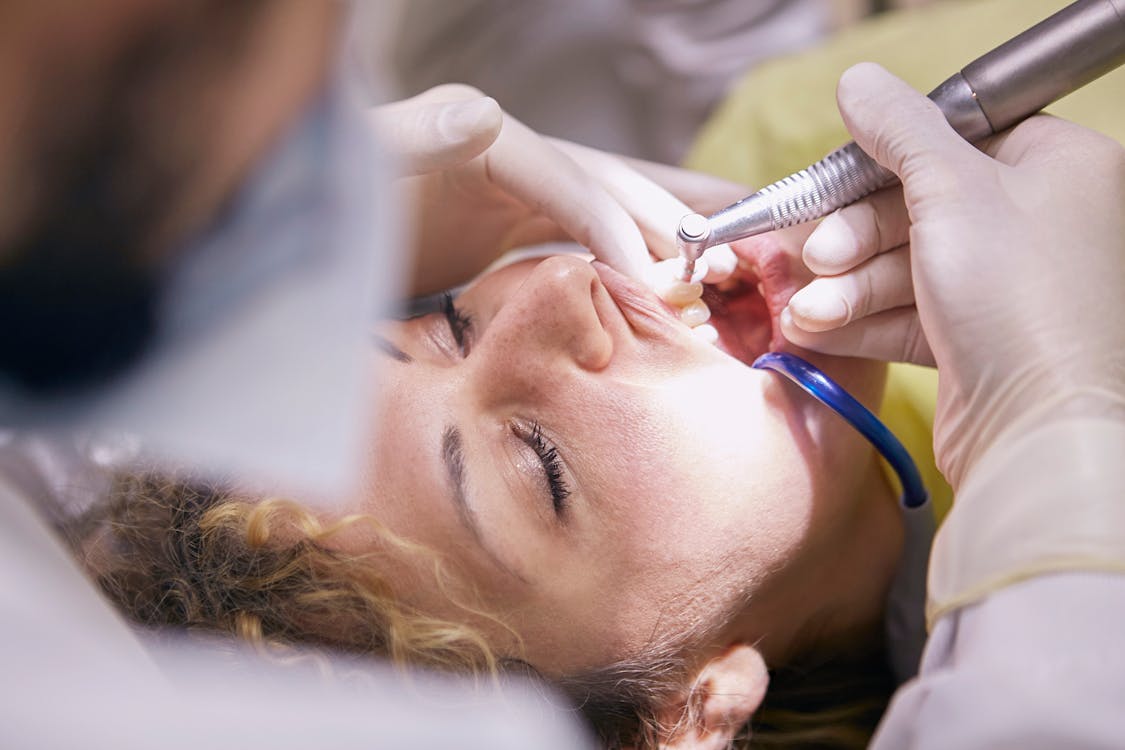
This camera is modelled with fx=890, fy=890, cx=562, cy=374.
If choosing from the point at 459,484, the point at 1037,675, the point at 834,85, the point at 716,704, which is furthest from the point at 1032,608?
the point at 834,85

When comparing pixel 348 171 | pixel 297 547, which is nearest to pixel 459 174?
pixel 348 171

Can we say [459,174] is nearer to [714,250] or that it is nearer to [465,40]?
[714,250]

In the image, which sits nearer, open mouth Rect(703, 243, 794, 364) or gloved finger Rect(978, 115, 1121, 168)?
gloved finger Rect(978, 115, 1121, 168)

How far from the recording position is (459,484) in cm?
89

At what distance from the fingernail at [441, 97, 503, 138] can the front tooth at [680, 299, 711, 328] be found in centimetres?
29

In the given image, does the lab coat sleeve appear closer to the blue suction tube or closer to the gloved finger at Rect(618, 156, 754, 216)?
the blue suction tube

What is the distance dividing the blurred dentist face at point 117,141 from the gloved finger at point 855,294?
632 millimetres

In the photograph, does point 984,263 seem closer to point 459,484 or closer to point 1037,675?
point 1037,675

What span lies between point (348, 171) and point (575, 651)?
0.63 metres

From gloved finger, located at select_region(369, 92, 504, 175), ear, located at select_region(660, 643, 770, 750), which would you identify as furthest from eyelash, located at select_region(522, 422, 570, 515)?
gloved finger, located at select_region(369, 92, 504, 175)

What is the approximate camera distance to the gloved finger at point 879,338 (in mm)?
912

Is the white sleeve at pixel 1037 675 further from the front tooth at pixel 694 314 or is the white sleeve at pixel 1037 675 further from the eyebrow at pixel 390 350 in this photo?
the eyebrow at pixel 390 350

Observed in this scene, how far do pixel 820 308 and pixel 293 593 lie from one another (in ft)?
2.00

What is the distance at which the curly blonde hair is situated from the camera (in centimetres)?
91
